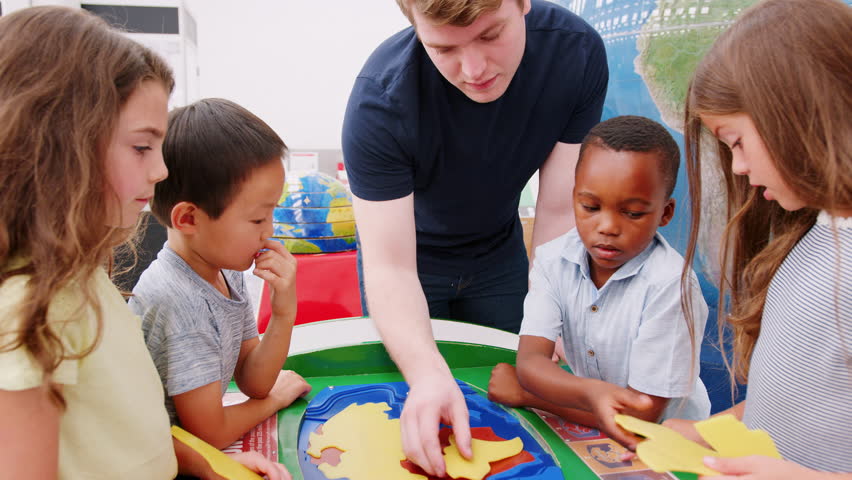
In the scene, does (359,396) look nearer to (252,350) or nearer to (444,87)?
(252,350)

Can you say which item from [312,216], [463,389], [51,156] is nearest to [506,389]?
[463,389]

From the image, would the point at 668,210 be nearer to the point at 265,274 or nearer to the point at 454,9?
the point at 454,9

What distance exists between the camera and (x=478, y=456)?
2.40ft

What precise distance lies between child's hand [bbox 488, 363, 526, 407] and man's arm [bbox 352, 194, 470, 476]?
9 cm

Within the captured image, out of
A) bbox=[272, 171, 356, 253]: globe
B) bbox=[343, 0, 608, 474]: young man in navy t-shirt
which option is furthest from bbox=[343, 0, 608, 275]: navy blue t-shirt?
bbox=[272, 171, 356, 253]: globe

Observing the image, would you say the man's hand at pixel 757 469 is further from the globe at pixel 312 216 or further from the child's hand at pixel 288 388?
the globe at pixel 312 216

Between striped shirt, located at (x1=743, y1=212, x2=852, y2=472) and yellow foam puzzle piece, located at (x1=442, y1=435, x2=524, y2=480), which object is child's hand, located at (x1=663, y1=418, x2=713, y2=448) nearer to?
striped shirt, located at (x1=743, y1=212, x2=852, y2=472)

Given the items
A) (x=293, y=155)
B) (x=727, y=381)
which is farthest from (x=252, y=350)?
(x=293, y=155)

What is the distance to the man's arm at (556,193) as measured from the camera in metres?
1.18

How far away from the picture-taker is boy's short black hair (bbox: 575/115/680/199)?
866mm

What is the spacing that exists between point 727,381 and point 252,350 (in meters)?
1.06

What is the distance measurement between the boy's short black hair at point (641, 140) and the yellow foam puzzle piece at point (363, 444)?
52 centimetres

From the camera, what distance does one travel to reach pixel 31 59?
0.50m

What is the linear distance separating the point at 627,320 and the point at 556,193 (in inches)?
15.1
